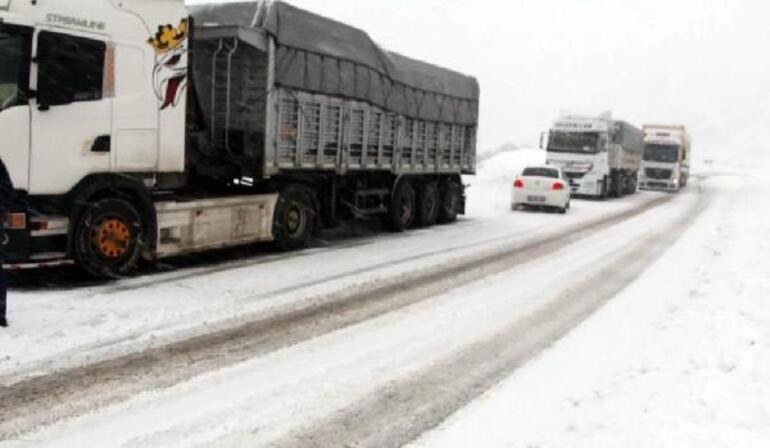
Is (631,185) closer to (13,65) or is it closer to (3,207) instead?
(13,65)

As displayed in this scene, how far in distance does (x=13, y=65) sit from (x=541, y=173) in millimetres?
17898

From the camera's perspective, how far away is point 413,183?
56.1ft

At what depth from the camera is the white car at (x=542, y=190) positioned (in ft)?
74.8

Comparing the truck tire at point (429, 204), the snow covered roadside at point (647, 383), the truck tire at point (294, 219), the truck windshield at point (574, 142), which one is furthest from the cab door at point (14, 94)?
the truck windshield at point (574, 142)

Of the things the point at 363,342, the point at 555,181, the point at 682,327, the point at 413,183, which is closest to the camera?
the point at 363,342

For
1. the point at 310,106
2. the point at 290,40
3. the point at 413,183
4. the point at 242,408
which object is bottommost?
the point at 242,408

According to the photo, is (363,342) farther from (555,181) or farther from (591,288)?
(555,181)

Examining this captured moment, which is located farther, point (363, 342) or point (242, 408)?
point (363, 342)

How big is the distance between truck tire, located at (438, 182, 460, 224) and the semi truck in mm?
1342

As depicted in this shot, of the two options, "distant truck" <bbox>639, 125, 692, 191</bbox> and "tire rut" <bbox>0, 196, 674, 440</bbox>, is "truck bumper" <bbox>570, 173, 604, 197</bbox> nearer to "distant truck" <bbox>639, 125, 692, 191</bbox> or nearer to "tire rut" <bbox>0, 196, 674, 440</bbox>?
"distant truck" <bbox>639, 125, 692, 191</bbox>

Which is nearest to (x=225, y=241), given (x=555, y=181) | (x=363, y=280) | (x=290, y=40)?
(x=363, y=280)

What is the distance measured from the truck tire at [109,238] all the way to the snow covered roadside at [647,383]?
211 inches

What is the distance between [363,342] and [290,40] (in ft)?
21.3

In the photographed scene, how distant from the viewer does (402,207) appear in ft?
54.0
